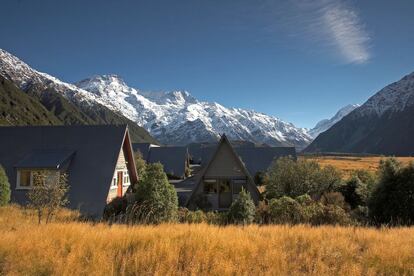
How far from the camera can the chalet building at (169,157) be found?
59.0 m

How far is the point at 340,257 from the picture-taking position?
7.80m

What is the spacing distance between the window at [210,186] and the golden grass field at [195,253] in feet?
59.1

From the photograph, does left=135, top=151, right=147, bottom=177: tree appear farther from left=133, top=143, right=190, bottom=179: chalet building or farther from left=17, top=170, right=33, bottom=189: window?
left=133, top=143, right=190, bottom=179: chalet building

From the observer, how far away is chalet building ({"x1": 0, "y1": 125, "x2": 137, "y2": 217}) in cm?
2345

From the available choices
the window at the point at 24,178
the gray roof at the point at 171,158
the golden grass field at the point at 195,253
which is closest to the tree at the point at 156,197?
the golden grass field at the point at 195,253

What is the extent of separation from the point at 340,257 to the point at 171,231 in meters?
4.05

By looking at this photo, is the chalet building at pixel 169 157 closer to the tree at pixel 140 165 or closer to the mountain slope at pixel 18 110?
the tree at pixel 140 165

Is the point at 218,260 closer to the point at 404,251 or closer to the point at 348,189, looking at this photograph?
the point at 404,251

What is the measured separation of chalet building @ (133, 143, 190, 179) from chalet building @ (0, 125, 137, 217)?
101 feet

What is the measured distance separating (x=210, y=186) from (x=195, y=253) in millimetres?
20084

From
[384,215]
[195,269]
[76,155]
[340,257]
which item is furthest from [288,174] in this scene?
[195,269]

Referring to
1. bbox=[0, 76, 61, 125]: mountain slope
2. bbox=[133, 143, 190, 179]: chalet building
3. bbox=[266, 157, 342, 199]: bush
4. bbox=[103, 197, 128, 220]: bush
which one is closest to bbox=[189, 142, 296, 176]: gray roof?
bbox=[133, 143, 190, 179]: chalet building

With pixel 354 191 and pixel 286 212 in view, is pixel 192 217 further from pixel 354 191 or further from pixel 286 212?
pixel 354 191

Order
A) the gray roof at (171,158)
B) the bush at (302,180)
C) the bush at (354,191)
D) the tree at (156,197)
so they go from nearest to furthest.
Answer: the tree at (156,197)
the bush at (354,191)
the bush at (302,180)
the gray roof at (171,158)
